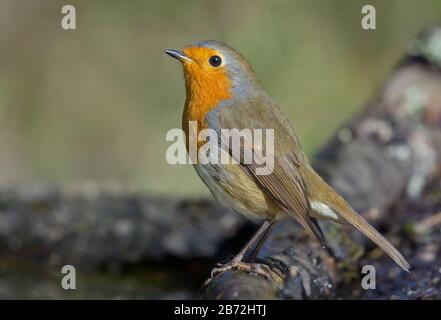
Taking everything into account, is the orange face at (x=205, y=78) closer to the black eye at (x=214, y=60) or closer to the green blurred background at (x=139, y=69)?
the black eye at (x=214, y=60)

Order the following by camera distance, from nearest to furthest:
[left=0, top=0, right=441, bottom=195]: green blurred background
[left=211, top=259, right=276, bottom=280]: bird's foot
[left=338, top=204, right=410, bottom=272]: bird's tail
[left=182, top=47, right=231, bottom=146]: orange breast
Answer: [left=211, top=259, right=276, bottom=280]: bird's foot, [left=338, top=204, right=410, bottom=272]: bird's tail, [left=182, top=47, right=231, bottom=146]: orange breast, [left=0, top=0, right=441, bottom=195]: green blurred background

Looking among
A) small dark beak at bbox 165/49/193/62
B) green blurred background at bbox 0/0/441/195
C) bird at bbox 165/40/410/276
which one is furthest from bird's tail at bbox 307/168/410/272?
green blurred background at bbox 0/0/441/195

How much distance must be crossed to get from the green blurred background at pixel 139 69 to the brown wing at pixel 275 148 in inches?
165

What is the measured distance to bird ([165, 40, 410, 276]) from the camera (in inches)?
170

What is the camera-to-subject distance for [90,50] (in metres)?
9.23

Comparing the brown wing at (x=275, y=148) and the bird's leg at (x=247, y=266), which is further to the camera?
the brown wing at (x=275, y=148)

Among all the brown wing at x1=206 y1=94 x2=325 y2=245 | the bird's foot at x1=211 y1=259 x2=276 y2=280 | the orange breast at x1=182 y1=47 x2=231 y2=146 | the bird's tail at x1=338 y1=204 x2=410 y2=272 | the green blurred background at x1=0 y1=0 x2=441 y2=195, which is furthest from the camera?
the green blurred background at x1=0 y1=0 x2=441 y2=195

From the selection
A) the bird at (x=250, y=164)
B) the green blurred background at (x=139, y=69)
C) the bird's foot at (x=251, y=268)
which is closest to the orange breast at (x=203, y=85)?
the bird at (x=250, y=164)

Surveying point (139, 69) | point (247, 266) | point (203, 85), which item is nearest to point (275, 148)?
point (203, 85)

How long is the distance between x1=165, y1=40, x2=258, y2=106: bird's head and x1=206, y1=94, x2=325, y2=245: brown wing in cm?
8

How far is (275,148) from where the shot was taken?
4.44m

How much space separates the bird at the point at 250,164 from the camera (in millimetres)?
4320

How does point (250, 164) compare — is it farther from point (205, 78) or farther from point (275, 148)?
point (205, 78)

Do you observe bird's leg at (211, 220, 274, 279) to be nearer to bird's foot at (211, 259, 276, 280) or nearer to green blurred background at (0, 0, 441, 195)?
bird's foot at (211, 259, 276, 280)
